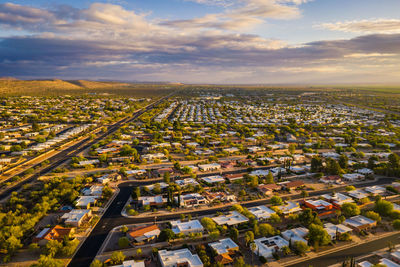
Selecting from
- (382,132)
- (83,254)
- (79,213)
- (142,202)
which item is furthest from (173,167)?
(382,132)

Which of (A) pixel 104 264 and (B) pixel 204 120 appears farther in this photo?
(B) pixel 204 120

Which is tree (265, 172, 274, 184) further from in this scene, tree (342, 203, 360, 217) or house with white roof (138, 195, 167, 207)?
house with white roof (138, 195, 167, 207)

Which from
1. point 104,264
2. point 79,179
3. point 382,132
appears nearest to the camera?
point 104,264

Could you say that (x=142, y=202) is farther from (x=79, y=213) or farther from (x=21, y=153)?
(x=21, y=153)

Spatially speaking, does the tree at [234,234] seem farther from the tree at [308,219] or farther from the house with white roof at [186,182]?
the house with white roof at [186,182]

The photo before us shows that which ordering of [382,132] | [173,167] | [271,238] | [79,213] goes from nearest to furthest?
[271,238], [79,213], [173,167], [382,132]

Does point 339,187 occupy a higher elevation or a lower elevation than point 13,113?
lower

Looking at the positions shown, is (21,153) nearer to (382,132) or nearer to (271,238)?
(271,238)

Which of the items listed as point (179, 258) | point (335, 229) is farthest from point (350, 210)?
point (179, 258)
